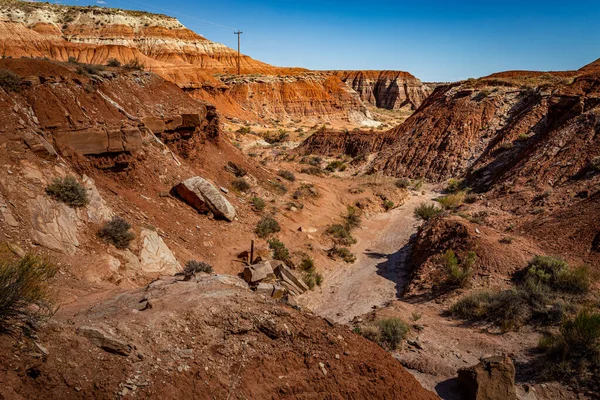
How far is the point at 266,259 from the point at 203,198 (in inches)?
137

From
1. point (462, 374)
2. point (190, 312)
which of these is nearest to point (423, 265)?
point (462, 374)

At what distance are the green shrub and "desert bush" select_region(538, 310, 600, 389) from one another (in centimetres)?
969

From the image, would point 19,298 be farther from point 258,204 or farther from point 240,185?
point 240,185

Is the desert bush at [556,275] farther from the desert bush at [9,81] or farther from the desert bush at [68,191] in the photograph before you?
the desert bush at [9,81]

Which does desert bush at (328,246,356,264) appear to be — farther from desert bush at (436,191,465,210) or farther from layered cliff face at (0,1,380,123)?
layered cliff face at (0,1,380,123)

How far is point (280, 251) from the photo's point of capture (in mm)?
13953

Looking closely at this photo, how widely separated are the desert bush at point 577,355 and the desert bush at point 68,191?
1100cm

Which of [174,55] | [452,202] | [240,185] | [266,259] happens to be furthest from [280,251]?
[174,55]

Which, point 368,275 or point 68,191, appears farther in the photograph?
point 368,275

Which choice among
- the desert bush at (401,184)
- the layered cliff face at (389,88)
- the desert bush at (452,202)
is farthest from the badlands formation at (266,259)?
the layered cliff face at (389,88)

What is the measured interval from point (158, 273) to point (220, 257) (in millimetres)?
3037

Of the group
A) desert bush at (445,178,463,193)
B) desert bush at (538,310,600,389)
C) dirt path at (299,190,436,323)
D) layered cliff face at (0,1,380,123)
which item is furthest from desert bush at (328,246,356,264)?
layered cliff face at (0,1,380,123)

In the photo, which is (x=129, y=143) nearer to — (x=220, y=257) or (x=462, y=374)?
(x=220, y=257)

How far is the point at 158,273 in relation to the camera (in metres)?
9.73
